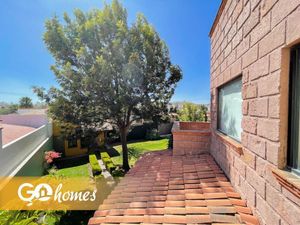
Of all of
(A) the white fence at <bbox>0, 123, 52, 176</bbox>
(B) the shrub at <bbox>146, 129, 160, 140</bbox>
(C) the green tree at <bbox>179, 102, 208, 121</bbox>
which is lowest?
(B) the shrub at <bbox>146, 129, 160, 140</bbox>

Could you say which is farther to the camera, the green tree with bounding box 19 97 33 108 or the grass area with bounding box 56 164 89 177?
the green tree with bounding box 19 97 33 108

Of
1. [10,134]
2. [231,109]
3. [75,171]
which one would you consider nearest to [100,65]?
[231,109]

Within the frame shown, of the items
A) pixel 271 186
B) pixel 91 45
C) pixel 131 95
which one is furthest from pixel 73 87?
pixel 271 186

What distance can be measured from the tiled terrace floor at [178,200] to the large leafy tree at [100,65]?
6806 mm

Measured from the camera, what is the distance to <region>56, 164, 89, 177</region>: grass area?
46.1 ft

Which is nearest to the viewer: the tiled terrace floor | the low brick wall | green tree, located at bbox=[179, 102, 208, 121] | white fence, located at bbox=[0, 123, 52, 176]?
the tiled terrace floor

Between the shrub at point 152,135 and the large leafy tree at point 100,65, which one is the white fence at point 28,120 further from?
the shrub at point 152,135

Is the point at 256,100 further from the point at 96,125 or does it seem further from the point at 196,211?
the point at 96,125

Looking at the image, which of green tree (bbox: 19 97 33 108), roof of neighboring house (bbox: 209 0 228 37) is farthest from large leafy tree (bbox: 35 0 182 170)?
green tree (bbox: 19 97 33 108)

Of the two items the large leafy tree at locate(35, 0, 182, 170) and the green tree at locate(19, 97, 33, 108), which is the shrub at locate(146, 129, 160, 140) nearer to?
the large leafy tree at locate(35, 0, 182, 170)

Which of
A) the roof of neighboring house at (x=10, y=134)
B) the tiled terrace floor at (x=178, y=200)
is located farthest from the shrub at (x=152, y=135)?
the tiled terrace floor at (x=178, y=200)

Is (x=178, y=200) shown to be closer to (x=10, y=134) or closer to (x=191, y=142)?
(x=191, y=142)

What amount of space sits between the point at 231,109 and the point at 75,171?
1445 cm

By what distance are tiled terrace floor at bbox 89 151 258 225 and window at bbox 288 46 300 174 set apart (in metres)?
1.02
